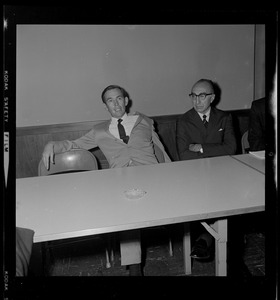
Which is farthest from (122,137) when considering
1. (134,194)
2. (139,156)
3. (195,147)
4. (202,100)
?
(134,194)

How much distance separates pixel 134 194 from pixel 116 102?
1100 mm

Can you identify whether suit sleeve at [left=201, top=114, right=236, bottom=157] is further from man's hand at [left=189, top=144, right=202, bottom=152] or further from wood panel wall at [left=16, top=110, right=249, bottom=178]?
wood panel wall at [left=16, top=110, right=249, bottom=178]

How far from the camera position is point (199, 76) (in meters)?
3.70

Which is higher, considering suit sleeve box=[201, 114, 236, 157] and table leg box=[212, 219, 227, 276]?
suit sleeve box=[201, 114, 236, 157]

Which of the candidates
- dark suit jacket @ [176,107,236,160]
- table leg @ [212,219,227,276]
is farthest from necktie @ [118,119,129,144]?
table leg @ [212,219,227,276]

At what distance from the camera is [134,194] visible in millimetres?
2012

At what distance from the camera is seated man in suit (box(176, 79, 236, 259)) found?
289 cm

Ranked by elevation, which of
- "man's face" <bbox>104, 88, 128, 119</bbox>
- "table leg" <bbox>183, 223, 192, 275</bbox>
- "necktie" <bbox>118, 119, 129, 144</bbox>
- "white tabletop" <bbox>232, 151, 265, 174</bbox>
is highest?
"man's face" <bbox>104, 88, 128, 119</bbox>

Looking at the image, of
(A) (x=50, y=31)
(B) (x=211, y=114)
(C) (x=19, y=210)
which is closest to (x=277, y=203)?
(C) (x=19, y=210)

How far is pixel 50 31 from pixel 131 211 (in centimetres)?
230

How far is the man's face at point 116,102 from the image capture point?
283 cm

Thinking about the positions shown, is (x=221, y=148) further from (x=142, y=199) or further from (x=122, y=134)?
(x=142, y=199)
